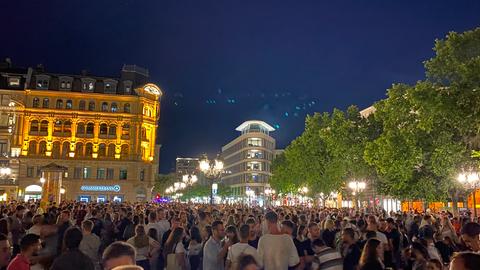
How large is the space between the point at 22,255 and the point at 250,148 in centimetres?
13229

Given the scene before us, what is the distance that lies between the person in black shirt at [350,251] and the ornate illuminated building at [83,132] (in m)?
64.3

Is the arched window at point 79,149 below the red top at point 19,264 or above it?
above

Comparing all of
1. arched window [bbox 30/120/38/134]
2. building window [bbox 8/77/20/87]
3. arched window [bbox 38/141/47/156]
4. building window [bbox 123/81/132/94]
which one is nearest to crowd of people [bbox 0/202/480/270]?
arched window [bbox 38/141/47/156]

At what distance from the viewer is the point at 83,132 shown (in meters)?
71.8

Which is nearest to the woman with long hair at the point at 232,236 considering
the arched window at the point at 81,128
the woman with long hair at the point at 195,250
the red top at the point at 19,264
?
the woman with long hair at the point at 195,250

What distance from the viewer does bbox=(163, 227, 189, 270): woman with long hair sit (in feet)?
34.2

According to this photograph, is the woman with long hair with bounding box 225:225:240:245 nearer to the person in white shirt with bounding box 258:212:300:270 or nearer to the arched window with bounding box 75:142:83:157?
the person in white shirt with bounding box 258:212:300:270

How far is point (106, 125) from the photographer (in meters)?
72.5

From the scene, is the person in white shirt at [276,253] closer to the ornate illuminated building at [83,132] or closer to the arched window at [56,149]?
the ornate illuminated building at [83,132]

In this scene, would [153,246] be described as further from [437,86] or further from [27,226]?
[437,86]

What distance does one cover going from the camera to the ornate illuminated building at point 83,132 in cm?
6894

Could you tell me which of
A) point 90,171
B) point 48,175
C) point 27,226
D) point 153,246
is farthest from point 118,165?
point 153,246

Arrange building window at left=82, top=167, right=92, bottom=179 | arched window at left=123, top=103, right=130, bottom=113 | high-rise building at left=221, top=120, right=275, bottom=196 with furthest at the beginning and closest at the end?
high-rise building at left=221, top=120, right=275, bottom=196 < arched window at left=123, top=103, right=130, bottom=113 < building window at left=82, top=167, right=92, bottom=179

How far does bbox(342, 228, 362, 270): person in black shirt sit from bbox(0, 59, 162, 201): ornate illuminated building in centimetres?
6428
